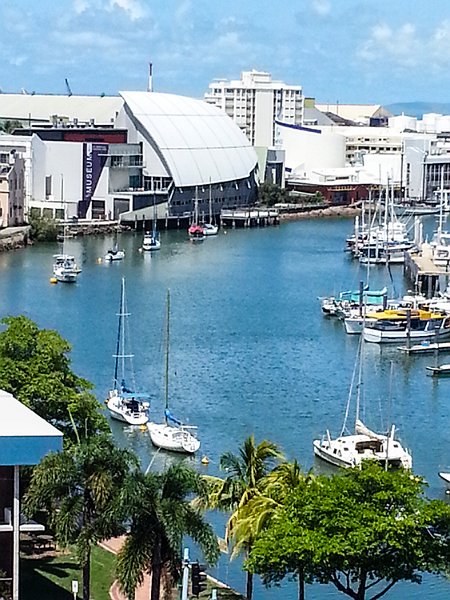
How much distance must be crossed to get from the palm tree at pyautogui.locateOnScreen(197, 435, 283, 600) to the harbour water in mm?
1041

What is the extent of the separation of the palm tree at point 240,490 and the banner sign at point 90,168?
94.2ft

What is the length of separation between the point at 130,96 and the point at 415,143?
50.5 feet

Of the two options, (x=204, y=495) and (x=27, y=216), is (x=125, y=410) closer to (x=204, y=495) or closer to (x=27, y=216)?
(x=204, y=495)

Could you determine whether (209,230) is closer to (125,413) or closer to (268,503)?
(125,413)

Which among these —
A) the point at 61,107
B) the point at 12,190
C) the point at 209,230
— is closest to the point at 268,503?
the point at 12,190

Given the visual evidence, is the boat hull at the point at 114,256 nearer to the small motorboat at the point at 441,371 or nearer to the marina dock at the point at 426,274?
the marina dock at the point at 426,274

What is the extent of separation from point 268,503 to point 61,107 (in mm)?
37804

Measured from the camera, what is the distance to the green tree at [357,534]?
7.78 m

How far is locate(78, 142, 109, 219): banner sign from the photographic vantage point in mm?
37719

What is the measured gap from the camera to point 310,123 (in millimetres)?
63562

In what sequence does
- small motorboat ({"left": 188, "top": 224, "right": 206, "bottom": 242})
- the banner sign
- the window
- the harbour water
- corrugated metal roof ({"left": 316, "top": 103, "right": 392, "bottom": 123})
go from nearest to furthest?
the harbour water
small motorboat ({"left": 188, "top": 224, "right": 206, "bottom": 242})
the banner sign
the window
corrugated metal roof ({"left": 316, "top": 103, "right": 392, "bottom": 123})

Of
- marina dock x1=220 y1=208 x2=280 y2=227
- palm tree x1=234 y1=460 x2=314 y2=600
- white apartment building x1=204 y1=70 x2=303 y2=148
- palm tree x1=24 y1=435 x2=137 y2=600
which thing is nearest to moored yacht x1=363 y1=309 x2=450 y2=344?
palm tree x1=234 y1=460 x2=314 y2=600

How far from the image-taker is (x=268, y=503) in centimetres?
866

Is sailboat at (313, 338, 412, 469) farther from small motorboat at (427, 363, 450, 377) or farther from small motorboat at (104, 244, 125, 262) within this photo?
small motorboat at (104, 244, 125, 262)
